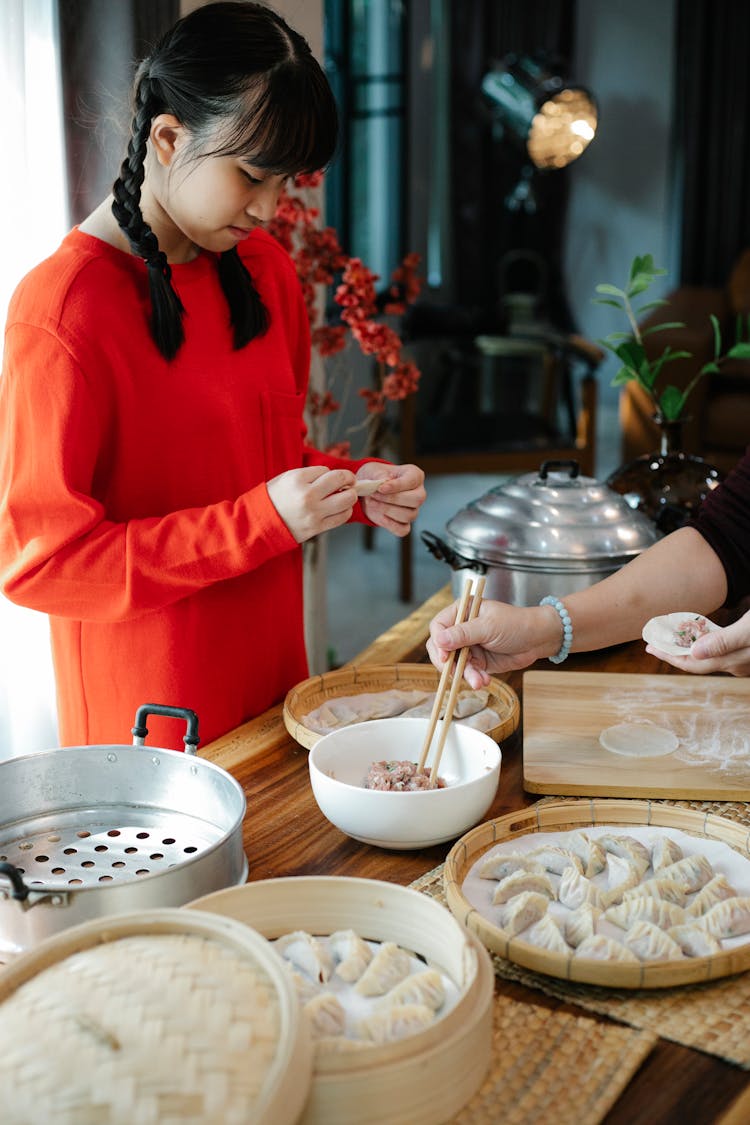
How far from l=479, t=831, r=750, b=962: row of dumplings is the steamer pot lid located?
2.35ft

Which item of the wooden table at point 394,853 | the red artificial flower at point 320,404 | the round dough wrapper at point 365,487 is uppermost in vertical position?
the round dough wrapper at point 365,487

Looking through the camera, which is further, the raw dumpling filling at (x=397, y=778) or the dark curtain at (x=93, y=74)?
the dark curtain at (x=93, y=74)

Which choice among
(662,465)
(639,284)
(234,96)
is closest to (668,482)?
(662,465)

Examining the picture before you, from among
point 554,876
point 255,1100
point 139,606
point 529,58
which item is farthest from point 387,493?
point 529,58

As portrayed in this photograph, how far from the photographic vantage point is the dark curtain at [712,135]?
23.6 ft

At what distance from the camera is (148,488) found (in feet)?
5.19

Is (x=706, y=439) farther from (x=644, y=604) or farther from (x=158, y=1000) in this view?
(x=158, y=1000)

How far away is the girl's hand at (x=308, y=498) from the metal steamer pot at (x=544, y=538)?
429mm

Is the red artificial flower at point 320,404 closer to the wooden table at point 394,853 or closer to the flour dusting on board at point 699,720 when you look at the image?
the wooden table at point 394,853

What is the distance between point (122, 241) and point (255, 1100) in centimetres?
118

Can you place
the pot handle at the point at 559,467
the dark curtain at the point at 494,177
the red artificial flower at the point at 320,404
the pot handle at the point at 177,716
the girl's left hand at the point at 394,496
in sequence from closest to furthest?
the pot handle at the point at 177,716 → the girl's left hand at the point at 394,496 → the pot handle at the point at 559,467 → the red artificial flower at the point at 320,404 → the dark curtain at the point at 494,177

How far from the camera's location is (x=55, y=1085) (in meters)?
0.67

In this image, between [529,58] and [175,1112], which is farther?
[529,58]

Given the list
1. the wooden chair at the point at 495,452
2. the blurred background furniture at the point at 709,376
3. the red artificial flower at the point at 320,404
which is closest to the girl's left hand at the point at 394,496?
the red artificial flower at the point at 320,404
